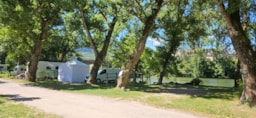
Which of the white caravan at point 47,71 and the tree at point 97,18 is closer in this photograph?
the tree at point 97,18

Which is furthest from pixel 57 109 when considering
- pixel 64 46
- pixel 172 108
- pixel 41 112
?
pixel 64 46

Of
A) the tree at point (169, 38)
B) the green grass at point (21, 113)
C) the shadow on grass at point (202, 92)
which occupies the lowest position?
the green grass at point (21, 113)

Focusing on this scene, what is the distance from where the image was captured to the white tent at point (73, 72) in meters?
30.9

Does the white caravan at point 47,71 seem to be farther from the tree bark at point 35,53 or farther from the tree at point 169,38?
the tree at point 169,38

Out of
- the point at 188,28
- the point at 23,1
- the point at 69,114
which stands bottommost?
the point at 69,114

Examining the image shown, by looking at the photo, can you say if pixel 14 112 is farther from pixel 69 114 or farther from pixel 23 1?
pixel 23 1

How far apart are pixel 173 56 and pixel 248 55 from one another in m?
20.2

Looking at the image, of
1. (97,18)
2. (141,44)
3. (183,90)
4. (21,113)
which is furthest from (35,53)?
(21,113)

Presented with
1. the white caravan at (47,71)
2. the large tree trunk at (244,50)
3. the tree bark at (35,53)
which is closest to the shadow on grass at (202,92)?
the large tree trunk at (244,50)

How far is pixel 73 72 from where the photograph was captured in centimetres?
3086

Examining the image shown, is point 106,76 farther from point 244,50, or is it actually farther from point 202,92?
point 244,50

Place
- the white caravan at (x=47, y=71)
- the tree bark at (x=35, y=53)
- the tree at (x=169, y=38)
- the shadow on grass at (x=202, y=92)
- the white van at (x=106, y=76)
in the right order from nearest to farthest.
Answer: the shadow on grass at (x=202, y=92) < the tree at (x=169, y=38) < the tree bark at (x=35, y=53) < the white van at (x=106, y=76) < the white caravan at (x=47, y=71)

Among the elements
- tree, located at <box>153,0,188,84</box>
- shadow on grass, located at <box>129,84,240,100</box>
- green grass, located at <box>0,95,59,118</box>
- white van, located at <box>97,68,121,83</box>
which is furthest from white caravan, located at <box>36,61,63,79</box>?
green grass, located at <box>0,95,59,118</box>

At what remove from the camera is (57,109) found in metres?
11.5
